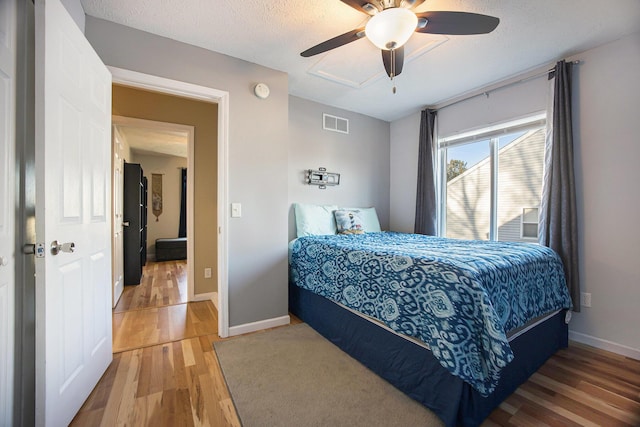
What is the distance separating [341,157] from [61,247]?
3.04 m

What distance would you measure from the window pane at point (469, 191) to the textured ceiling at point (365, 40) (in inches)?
31.2

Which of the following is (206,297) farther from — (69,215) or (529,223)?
(529,223)

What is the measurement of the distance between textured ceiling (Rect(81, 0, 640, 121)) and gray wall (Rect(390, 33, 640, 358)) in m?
0.31

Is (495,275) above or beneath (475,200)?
beneath

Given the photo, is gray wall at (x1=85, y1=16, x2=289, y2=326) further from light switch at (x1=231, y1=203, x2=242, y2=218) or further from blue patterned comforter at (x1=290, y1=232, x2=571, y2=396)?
blue patterned comforter at (x1=290, y1=232, x2=571, y2=396)

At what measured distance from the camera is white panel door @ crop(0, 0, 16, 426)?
1039mm

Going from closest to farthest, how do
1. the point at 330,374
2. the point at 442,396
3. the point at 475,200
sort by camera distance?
the point at 442,396 → the point at 330,374 → the point at 475,200

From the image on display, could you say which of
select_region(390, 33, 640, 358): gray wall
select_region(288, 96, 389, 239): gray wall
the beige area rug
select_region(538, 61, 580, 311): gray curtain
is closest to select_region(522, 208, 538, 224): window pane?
select_region(538, 61, 580, 311): gray curtain

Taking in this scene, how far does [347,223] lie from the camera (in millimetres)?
3291

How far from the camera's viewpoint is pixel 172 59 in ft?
7.02

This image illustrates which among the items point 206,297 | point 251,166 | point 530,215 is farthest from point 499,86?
point 206,297

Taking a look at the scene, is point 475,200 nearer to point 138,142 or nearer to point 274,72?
point 274,72

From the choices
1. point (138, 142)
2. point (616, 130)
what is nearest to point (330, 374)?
point (616, 130)

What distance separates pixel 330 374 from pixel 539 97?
10.3 ft
